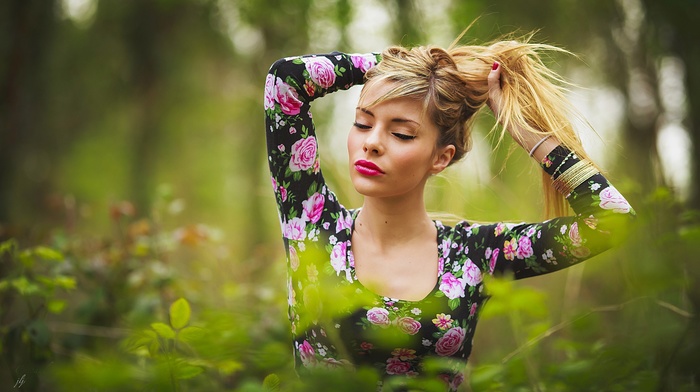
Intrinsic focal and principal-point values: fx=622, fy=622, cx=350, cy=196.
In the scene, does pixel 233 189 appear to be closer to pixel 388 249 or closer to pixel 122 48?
pixel 122 48

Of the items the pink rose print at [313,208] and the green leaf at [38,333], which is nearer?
the pink rose print at [313,208]

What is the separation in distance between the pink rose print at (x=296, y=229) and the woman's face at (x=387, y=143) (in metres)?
0.24

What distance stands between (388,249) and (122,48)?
11.9 metres

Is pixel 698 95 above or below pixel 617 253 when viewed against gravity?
above

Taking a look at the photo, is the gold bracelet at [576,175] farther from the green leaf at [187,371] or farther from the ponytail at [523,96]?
the green leaf at [187,371]

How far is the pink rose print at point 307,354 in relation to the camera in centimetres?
195

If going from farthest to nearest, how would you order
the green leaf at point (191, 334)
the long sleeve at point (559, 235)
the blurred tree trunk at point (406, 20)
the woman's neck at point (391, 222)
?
the blurred tree trunk at point (406, 20), the woman's neck at point (391, 222), the long sleeve at point (559, 235), the green leaf at point (191, 334)

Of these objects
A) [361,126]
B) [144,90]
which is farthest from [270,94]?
[144,90]

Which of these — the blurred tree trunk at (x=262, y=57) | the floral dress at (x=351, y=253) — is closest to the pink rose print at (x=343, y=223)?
the floral dress at (x=351, y=253)

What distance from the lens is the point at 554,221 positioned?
6.26 feet

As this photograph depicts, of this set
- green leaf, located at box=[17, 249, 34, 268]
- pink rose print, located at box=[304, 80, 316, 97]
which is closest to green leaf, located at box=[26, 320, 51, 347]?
green leaf, located at box=[17, 249, 34, 268]

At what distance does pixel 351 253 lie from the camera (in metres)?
1.99

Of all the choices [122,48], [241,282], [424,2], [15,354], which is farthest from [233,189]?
[15,354]

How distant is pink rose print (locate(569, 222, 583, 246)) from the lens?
182 centimetres
